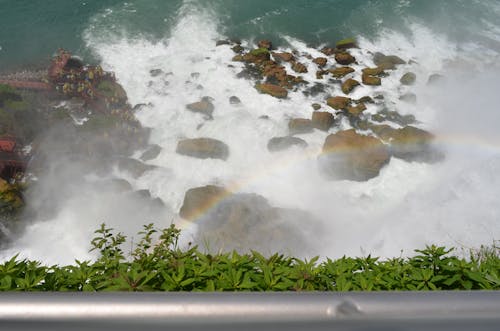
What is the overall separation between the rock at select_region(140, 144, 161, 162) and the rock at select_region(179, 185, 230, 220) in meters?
2.55

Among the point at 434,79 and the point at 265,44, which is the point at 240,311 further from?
the point at 434,79

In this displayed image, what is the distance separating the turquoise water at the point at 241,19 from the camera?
1927cm

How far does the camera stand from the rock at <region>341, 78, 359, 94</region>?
16.8 meters

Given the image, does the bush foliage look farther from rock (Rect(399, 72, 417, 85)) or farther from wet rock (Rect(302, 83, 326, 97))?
rock (Rect(399, 72, 417, 85))

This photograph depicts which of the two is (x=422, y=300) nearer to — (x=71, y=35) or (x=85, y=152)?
(x=85, y=152)

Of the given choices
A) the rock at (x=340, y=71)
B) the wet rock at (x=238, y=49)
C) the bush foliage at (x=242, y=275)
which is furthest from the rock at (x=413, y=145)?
the bush foliage at (x=242, y=275)

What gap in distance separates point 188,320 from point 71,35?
21.2 m

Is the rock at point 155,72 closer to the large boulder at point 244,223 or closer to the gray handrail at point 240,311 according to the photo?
the large boulder at point 244,223

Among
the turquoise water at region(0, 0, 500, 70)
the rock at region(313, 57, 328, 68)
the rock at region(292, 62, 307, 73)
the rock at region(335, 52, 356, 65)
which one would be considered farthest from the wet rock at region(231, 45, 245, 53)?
the rock at region(335, 52, 356, 65)

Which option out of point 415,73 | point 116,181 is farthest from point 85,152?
point 415,73

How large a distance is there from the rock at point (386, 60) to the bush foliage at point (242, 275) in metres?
16.5

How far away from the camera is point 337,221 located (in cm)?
1202

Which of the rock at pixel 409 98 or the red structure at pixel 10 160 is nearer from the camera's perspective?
the red structure at pixel 10 160

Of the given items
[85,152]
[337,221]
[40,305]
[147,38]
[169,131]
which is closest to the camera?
[40,305]
